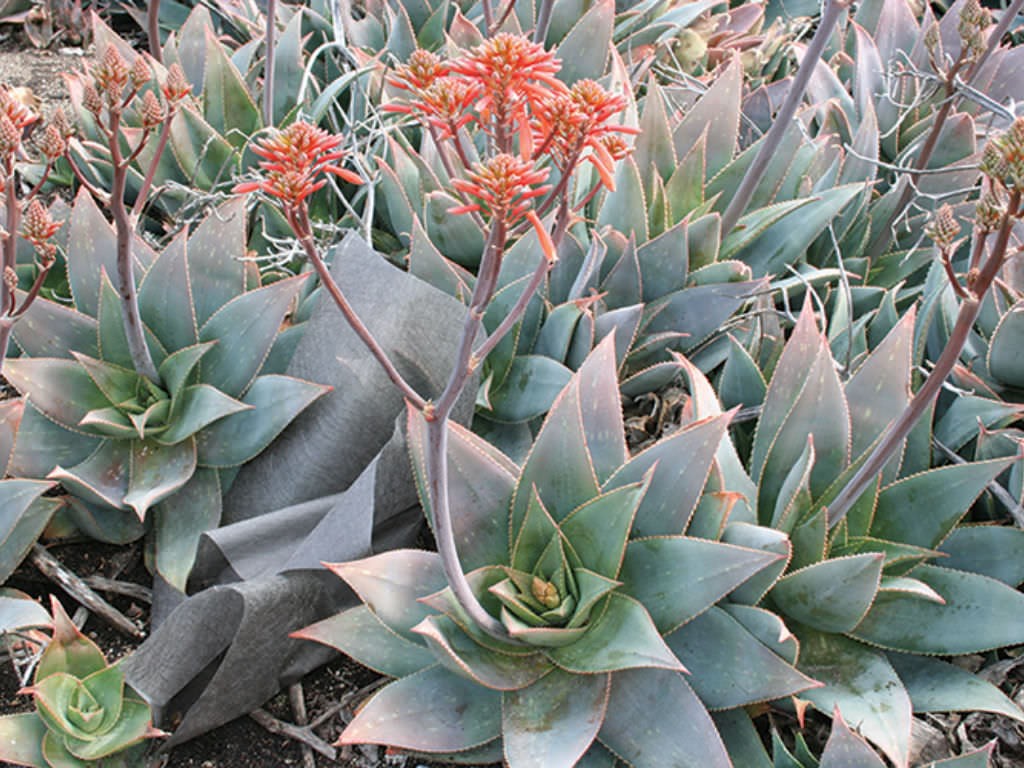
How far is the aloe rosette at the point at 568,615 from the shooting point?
1.43 meters

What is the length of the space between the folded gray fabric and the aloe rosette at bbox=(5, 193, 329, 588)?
0.22 feet

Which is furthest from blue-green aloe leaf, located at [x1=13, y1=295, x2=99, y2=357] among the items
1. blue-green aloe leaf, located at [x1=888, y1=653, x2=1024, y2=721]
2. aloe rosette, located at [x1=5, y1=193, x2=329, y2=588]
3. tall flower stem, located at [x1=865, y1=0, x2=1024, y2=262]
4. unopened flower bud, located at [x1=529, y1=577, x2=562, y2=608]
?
tall flower stem, located at [x1=865, y1=0, x2=1024, y2=262]

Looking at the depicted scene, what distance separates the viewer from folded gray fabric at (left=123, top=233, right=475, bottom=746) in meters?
1.60

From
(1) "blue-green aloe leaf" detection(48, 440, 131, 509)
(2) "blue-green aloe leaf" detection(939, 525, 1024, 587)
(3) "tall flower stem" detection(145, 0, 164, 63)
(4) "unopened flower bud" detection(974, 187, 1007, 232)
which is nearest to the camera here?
(4) "unopened flower bud" detection(974, 187, 1007, 232)

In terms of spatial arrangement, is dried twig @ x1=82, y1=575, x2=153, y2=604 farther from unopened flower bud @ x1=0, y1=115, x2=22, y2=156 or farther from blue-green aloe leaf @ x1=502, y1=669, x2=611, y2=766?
unopened flower bud @ x1=0, y1=115, x2=22, y2=156

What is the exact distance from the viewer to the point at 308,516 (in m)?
1.78

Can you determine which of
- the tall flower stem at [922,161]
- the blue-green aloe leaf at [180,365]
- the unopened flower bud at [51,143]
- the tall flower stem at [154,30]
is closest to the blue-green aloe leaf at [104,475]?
the blue-green aloe leaf at [180,365]

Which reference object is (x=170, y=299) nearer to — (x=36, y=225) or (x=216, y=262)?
(x=216, y=262)

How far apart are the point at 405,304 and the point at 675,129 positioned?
85cm

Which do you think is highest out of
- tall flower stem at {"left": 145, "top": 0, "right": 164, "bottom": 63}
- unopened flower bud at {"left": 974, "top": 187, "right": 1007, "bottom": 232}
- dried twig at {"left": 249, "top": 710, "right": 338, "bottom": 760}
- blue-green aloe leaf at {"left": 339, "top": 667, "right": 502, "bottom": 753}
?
unopened flower bud at {"left": 974, "top": 187, "right": 1007, "bottom": 232}

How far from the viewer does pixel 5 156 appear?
50.0 inches

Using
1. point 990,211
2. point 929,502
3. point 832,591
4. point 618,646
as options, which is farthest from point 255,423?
point 990,211

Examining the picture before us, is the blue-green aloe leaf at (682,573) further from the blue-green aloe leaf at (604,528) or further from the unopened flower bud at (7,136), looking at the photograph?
the unopened flower bud at (7,136)

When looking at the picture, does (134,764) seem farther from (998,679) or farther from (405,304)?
(998,679)
